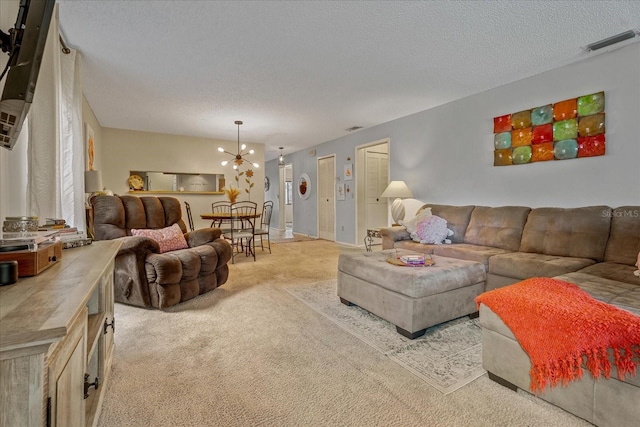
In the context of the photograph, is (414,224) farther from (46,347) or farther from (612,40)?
(46,347)

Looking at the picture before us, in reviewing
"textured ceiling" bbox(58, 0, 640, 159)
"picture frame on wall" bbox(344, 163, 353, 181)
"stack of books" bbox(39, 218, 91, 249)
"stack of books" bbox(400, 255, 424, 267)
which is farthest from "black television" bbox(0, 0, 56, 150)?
"picture frame on wall" bbox(344, 163, 353, 181)

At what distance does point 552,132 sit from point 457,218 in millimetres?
1317

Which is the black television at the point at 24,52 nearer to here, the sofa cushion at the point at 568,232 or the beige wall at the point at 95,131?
the beige wall at the point at 95,131

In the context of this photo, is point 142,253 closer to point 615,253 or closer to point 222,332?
point 222,332

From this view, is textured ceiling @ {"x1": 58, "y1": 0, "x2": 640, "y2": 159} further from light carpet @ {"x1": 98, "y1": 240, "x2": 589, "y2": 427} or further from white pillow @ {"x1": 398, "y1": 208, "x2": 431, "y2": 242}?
light carpet @ {"x1": 98, "y1": 240, "x2": 589, "y2": 427}

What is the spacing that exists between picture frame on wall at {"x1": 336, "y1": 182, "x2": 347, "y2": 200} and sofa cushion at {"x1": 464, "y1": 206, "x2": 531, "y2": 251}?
123 inches

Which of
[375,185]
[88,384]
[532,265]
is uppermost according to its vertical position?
[375,185]

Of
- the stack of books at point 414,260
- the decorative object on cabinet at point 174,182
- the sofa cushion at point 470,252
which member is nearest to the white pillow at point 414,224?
the sofa cushion at point 470,252

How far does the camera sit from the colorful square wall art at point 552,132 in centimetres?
294

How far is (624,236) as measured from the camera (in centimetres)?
251

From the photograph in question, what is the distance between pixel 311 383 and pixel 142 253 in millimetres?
1865

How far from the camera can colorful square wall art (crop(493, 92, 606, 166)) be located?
294 centimetres

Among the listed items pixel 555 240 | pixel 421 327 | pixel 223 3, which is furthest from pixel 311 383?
pixel 555 240

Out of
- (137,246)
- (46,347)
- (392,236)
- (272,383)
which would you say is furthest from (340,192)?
(46,347)
